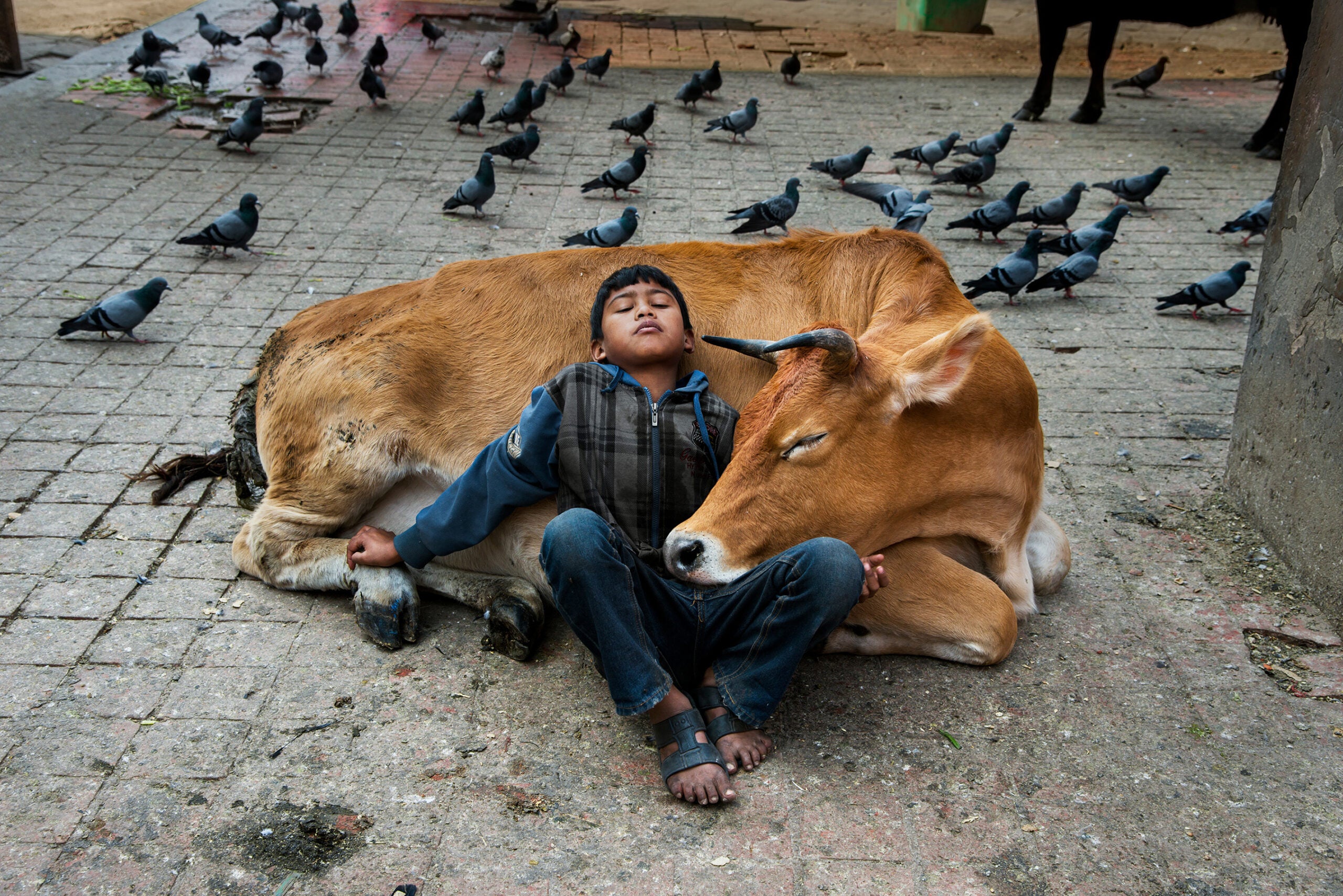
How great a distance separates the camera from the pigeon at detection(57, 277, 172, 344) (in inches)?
236

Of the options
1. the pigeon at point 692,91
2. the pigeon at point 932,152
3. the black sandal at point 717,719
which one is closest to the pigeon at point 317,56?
the pigeon at point 692,91

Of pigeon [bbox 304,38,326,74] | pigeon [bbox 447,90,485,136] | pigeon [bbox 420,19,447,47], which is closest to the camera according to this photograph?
pigeon [bbox 447,90,485,136]

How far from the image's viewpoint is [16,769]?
124 inches

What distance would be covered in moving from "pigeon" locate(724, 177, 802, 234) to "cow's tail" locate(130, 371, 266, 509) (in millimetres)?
4423

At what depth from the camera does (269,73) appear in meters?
11.3

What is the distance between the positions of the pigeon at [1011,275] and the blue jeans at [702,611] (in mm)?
4591

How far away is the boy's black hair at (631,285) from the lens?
3854mm

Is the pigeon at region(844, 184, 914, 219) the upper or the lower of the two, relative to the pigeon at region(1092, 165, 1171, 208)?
lower

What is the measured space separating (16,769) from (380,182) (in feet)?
22.5

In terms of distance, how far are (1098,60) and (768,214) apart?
17.4 ft

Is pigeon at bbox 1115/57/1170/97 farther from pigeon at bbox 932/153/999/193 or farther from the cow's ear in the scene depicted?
the cow's ear

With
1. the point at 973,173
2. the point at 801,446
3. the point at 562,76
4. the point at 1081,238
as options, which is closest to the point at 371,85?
the point at 562,76

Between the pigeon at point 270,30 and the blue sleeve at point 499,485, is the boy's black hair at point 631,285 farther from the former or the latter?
the pigeon at point 270,30

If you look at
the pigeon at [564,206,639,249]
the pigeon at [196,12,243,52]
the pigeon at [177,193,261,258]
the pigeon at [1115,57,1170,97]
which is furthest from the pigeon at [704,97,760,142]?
the pigeon at [196,12,243,52]
